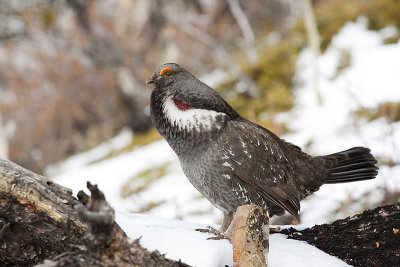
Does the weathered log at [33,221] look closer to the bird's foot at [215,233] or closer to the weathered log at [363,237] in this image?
the bird's foot at [215,233]

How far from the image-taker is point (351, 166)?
383cm

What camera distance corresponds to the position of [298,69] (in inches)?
414

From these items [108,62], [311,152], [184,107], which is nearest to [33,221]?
[184,107]

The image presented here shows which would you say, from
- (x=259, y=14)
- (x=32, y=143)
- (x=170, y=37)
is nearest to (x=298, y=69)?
(x=170, y=37)

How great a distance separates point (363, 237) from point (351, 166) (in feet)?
3.56

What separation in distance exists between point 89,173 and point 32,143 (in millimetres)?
3075

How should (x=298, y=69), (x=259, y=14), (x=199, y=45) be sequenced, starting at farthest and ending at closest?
(x=259, y=14) → (x=199, y=45) → (x=298, y=69)

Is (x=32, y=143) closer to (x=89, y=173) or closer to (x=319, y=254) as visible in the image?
(x=89, y=173)

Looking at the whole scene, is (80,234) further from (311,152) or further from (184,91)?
(311,152)

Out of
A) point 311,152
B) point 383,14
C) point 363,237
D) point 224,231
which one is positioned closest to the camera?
point 363,237

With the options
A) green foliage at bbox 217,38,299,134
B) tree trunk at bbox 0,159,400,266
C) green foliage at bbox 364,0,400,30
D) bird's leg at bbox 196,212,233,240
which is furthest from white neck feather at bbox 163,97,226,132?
green foliage at bbox 364,0,400,30

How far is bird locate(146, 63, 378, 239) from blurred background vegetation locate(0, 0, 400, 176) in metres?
5.92

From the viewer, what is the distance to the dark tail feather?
3.79m

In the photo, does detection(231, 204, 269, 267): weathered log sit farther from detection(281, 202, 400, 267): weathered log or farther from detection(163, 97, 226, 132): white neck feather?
detection(163, 97, 226, 132): white neck feather
